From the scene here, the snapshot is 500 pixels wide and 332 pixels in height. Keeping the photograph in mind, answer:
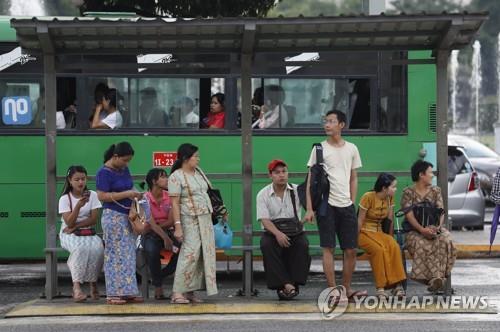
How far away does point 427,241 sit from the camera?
12.3 metres

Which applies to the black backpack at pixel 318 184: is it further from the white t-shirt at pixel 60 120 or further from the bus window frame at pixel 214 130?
the white t-shirt at pixel 60 120

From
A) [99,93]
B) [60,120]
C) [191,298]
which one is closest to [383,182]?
[191,298]

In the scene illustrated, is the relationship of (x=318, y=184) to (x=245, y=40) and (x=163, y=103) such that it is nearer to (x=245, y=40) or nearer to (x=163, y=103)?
(x=245, y=40)

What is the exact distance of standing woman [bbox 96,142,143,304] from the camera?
11734mm

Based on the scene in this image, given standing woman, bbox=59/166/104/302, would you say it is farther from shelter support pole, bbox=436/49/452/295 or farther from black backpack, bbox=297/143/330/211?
shelter support pole, bbox=436/49/452/295

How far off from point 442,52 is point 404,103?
245 centimetres

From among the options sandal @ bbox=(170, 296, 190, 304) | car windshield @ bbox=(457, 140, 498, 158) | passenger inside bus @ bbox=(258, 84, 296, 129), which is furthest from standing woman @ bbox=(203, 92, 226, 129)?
car windshield @ bbox=(457, 140, 498, 158)

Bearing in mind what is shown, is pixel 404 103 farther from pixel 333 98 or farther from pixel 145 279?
pixel 145 279

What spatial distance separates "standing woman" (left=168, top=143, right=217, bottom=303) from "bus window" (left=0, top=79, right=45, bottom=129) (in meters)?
3.27

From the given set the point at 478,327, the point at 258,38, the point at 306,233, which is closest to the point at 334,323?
the point at 478,327

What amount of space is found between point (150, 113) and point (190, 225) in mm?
3085

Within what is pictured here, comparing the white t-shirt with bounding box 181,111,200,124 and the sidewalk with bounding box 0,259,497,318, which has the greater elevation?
the white t-shirt with bounding box 181,111,200,124

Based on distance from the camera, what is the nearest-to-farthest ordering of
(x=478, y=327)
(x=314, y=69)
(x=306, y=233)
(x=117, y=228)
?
(x=478, y=327) < (x=117, y=228) < (x=306, y=233) < (x=314, y=69)

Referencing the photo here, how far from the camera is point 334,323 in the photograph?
1072cm
